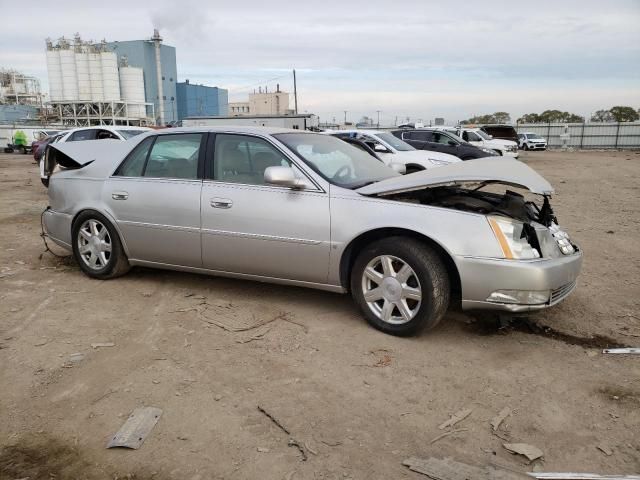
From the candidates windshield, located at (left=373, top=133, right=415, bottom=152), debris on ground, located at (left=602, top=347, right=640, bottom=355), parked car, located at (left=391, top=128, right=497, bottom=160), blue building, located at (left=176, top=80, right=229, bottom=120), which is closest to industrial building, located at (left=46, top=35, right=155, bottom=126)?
blue building, located at (left=176, top=80, right=229, bottom=120)

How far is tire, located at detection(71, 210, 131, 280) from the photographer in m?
5.15

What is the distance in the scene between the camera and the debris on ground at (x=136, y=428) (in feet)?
8.74

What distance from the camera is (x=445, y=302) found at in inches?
148

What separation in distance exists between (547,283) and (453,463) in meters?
1.63

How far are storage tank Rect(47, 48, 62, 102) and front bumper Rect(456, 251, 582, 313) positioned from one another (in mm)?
71726

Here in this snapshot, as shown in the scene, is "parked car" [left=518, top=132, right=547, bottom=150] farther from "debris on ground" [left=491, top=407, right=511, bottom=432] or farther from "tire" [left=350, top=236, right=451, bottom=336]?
"debris on ground" [left=491, top=407, right=511, bottom=432]

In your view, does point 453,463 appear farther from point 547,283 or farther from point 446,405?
point 547,283

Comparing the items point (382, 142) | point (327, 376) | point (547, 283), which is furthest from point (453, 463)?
point (382, 142)

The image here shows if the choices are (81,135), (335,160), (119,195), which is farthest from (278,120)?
(335,160)

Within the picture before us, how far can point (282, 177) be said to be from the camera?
4035mm

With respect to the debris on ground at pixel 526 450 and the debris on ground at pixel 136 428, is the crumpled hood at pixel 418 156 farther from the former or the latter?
the debris on ground at pixel 136 428

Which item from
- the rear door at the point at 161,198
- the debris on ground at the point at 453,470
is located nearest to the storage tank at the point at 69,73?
the rear door at the point at 161,198

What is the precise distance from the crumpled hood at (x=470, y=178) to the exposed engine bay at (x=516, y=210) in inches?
5.0

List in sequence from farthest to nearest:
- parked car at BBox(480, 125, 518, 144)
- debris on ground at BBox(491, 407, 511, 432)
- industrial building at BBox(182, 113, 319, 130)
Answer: parked car at BBox(480, 125, 518, 144), industrial building at BBox(182, 113, 319, 130), debris on ground at BBox(491, 407, 511, 432)
